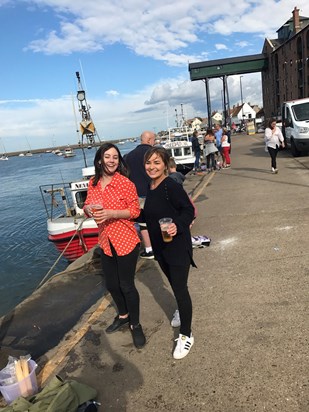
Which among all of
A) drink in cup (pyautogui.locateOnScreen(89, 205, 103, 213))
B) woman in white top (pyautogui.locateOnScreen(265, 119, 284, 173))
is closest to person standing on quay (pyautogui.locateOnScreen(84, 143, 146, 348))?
drink in cup (pyautogui.locateOnScreen(89, 205, 103, 213))

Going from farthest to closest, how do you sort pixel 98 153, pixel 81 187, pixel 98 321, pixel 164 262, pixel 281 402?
pixel 81 187 → pixel 98 321 → pixel 98 153 → pixel 164 262 → pixel 281 402

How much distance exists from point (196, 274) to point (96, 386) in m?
2.28

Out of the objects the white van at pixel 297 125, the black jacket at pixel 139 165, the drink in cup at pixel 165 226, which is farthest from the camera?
the white van at pixel 297 125

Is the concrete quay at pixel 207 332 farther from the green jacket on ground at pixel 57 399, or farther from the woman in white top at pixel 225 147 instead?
the woman in white top at pixel 225 147

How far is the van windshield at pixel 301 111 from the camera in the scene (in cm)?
1443

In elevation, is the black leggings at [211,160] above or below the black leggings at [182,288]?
below

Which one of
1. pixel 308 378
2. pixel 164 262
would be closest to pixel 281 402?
pixel 308 378

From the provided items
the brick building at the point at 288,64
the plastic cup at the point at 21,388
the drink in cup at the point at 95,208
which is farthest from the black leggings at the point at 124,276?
the brick building at the point at 288,64

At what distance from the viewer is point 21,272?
42.0 feet

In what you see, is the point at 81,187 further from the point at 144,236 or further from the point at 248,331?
the point at 248,331

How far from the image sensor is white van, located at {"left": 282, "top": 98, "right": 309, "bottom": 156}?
45.6 feet

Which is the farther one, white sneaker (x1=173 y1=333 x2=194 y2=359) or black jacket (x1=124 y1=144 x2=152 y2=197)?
black jacket (x1=124 y1=144 x2=152 y2=197)

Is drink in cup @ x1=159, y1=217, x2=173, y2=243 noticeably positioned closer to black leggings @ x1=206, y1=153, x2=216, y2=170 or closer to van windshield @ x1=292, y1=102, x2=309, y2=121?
black leggings @ x1=206, y1=153, x2=216, y2=170

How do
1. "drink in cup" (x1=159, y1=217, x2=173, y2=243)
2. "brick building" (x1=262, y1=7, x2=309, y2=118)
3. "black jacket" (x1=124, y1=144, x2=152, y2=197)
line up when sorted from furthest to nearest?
"brick building" (x1=262, y1=7, x2=309, y2=118)
"black jacket" (x1=124, y1=144, x2=152, y2=197)
"drink in cup" (x1=159, y1=217, x2=173, y2=243)
